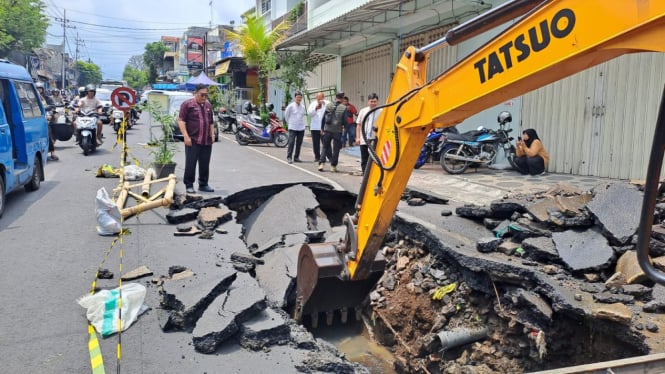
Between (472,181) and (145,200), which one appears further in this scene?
(472,181)

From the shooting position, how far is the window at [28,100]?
8468 millimetres

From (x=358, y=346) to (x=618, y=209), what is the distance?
10.1 ft

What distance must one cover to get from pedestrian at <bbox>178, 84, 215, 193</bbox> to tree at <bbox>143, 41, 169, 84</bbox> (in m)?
78.1

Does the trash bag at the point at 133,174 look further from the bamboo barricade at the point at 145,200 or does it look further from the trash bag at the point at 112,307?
the trash bag at the point at 112,307

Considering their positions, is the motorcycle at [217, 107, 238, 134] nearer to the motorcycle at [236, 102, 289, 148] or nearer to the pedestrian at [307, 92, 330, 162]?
the motorcycle at [236, 102, 289, 148]

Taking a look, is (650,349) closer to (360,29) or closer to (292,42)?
(360,29)

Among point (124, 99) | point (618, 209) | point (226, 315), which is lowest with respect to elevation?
point (226, 315)

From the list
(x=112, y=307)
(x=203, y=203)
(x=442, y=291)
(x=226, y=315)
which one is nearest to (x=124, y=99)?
(x=203, y=203)

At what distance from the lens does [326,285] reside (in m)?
4.91

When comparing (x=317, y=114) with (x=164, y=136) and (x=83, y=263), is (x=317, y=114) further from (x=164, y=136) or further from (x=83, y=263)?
(x=83, y=263)

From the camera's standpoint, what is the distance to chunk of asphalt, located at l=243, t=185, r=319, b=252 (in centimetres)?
681

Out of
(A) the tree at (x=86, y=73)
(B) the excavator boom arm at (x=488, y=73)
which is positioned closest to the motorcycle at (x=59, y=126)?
(B) the excavator boom arm at (x=488, y=73)

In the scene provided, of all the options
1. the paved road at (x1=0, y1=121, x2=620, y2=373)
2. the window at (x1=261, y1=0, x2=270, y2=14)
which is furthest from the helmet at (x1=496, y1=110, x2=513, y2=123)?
the window at (x1=261, y1=0, x2=270, y2=14)

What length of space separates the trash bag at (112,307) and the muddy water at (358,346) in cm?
206
